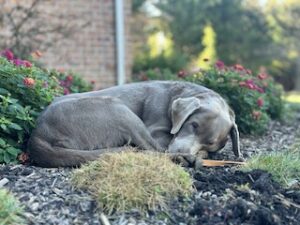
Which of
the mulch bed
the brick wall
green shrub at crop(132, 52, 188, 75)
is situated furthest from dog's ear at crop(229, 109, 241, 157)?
green shrub at crop(132, 52, 188, 75)

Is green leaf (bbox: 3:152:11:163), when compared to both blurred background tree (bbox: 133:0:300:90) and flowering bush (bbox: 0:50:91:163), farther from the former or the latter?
blurred background tree (bbox: 133:0:300:90)

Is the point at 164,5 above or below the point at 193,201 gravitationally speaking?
below

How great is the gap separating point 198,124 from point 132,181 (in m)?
1.63

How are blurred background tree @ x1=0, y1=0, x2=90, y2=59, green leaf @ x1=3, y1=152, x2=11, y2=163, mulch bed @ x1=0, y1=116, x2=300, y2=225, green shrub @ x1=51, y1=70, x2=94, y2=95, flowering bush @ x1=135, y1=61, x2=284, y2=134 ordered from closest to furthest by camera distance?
mulch bed @ x1=0, y1=116, x2=300, y2=225 → green leaf @ x1=3, y1=152, x2=11, y2=163 → flowering bush @ x1=135, y1=61, x2=284, y2=134 → green shrub @ x1=51, y1=70, x2=94, y2=95 → blurred background tree @ x1=0, y1=0, x2=90, y2=59

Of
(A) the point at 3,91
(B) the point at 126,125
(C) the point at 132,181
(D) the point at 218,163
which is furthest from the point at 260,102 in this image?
(C) the point at 132,181

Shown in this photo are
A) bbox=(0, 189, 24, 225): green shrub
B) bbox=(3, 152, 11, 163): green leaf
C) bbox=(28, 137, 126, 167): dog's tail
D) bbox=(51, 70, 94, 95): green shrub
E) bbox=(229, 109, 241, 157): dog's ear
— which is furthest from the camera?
bbox=(51, 70, 94, 95): green shrub

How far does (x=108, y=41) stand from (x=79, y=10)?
0.84m

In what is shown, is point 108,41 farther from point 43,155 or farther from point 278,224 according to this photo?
point 278,224

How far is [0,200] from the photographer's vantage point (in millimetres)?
3715

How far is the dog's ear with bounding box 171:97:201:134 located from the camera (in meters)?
5.47

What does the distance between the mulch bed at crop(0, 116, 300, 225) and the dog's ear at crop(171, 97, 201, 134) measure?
0.79 metres

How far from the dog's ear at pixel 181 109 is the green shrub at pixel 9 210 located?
6.71 ft

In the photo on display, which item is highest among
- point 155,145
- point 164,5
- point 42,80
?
point 42,80

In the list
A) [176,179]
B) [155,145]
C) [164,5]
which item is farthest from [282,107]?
[164,5]
